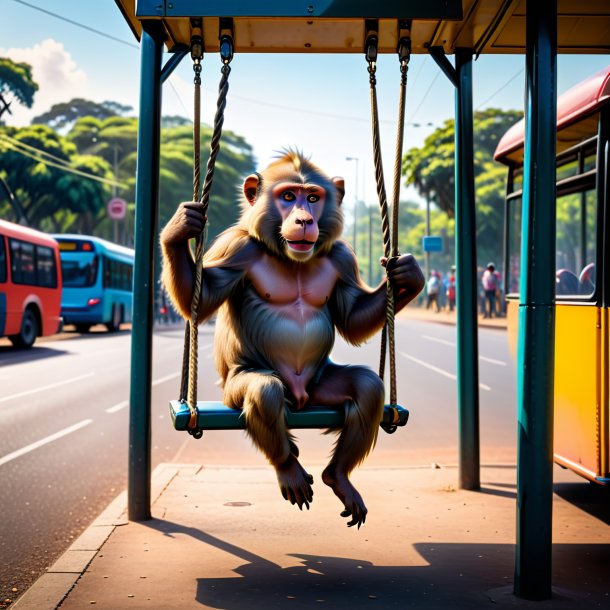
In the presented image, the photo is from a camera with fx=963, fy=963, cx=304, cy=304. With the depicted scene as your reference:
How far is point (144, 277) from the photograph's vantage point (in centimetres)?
559

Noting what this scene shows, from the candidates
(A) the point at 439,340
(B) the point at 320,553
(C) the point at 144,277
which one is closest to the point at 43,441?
(C) the point at 144,277

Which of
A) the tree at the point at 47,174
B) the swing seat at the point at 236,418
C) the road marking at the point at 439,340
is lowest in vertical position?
the road marking at the point at 439,340

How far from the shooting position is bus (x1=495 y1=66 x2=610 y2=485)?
5434 millimetres

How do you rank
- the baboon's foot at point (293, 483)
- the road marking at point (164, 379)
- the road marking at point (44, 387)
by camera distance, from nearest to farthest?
the baboon's foot at point (293, 483), the road marking at point (44, 387), the road marking at point (164, 379)

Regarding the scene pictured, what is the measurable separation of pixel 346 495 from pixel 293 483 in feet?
0.79

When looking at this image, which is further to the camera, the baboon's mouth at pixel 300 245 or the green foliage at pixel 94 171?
the green foliage at pixel 94 171

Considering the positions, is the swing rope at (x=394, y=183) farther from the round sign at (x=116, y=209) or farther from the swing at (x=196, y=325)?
the round sign at (x=116, y=209)

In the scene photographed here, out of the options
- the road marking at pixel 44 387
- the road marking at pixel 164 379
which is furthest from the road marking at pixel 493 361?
the road marking at pixel 44 387

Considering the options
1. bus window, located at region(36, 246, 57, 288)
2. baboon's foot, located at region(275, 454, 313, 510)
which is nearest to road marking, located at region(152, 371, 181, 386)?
bus window, located at region(36, 246, 57, 288)

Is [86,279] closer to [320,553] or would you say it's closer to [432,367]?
Result: [432,367]

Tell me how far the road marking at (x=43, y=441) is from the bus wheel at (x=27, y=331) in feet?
35.3

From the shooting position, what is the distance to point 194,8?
4535mm

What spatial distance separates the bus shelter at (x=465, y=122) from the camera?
13.7 ft

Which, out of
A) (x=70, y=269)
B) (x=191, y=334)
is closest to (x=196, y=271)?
(x=191, y=334)
